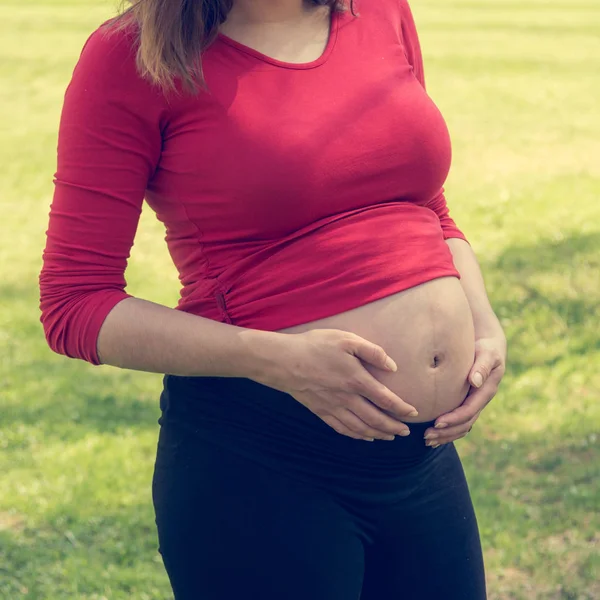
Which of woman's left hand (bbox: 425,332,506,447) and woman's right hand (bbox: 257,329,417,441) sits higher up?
woman's right hand (bbox: 257,329,417,441)

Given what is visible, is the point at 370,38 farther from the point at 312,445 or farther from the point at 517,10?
the point at 517,10

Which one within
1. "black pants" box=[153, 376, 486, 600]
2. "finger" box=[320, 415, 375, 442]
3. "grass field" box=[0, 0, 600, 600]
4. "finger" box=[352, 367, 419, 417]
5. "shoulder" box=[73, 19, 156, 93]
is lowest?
"grass field" box=[0, 0, 600, 600]

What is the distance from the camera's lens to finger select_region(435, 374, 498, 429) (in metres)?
1.91

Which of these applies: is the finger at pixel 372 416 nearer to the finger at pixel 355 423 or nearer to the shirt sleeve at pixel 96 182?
the finger at pixel 355 423

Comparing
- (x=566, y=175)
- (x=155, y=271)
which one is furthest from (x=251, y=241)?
(x=566, y=175)

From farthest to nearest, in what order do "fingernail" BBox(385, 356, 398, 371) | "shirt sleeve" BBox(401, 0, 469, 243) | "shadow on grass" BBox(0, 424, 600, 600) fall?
"shadow on grass" BBox(0, 424, 600, 600), "shirt sleeve" BBox(401, 0, 469, 243), "fingernail" BBox(385, 356, 398, 371)

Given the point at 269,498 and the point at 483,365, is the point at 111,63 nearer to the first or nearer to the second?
the point at 269,498

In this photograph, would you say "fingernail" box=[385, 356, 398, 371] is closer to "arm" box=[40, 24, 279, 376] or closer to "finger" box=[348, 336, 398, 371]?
"finger" box=[348, 336, 398, 371]

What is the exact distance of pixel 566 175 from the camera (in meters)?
9.38

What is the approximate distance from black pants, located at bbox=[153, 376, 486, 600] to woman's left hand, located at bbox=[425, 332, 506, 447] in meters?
0.07

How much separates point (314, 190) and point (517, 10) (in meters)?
21.0

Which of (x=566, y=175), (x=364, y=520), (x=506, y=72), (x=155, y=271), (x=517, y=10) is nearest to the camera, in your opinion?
(x=364, y=520)

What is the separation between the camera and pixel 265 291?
70.0 inches

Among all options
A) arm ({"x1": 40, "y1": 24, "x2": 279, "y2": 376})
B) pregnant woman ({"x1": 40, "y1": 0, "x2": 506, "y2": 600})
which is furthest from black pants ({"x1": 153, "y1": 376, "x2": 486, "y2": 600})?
arm ({"x1": 40, "y1": 24, "x2": 279, "y2": 376})
